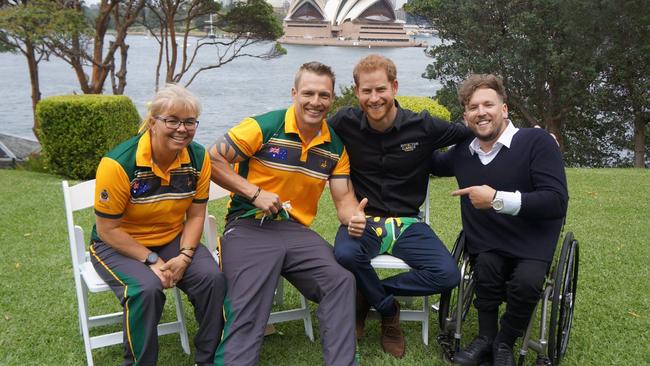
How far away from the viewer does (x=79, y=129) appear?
8.89 metres

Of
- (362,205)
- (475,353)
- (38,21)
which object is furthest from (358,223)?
(38,21)

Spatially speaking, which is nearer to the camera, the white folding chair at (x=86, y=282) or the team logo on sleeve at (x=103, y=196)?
the team logo on sleeve at (x=103, y=196)

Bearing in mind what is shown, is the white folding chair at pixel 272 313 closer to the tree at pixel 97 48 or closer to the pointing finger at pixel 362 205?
the pointing finger at pixel 362 205

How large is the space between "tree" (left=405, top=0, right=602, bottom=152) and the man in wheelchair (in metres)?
13.2

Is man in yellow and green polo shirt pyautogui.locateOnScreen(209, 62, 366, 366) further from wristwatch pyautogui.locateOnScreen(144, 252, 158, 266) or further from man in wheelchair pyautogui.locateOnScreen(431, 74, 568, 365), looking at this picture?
man in wheelchair pyautogui.locateOnScreen(431, 74, 568, 365)

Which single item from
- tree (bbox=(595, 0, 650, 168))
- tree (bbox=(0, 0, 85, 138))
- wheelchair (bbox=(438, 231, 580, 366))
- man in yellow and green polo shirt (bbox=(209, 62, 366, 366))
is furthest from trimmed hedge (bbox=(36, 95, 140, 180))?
tree (bbox=(595, 0, 650, 168))

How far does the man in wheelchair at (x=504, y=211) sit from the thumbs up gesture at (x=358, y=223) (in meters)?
0.50

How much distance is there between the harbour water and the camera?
99.0 feet

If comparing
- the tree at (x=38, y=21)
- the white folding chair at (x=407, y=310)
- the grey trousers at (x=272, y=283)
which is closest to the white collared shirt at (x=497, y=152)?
the white folding chair at (x=407, y=310)

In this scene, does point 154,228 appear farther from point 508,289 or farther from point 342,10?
point 342,10

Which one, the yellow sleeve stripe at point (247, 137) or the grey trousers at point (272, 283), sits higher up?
the yellow sleeve stripe at point (247, 137)

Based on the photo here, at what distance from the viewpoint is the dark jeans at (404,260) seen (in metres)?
3.43

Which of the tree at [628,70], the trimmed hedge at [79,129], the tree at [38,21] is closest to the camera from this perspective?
the trimmed hedge at [79,129]

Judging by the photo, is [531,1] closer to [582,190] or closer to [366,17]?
[582,190]
